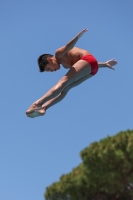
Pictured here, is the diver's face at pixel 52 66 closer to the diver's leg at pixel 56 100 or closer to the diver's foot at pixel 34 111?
the diver's leg at pixel 56 100

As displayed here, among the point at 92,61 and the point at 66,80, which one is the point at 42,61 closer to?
the point at 66,80

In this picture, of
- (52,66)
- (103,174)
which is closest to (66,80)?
(52,66)

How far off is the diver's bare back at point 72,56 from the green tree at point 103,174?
571cm

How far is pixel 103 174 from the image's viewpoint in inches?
526

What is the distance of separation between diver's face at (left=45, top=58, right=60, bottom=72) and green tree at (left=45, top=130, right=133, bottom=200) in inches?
239

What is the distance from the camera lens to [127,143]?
12.5m

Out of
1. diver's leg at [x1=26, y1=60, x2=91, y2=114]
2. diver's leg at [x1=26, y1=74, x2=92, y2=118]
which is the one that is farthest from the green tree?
diver's leg at [x1=26, y1=60, x2=91, y2=114]

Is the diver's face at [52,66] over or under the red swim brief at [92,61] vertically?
over

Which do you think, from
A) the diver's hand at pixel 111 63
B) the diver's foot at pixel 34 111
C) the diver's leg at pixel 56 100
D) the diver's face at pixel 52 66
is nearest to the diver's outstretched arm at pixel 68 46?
the diver's face at pixel 52 66

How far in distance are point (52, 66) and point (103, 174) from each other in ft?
23.5

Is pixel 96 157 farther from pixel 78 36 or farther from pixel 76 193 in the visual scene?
pixel 78 36

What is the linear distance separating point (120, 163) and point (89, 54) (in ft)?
21.5

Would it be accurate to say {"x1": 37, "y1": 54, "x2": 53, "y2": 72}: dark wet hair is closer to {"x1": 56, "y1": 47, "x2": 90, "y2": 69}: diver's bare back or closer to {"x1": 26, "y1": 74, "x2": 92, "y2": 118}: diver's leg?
{"x1": 56, "y1": 47, "x2": 90, "y2": 69}: diver's bare back

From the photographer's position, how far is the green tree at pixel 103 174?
12.7 metres
